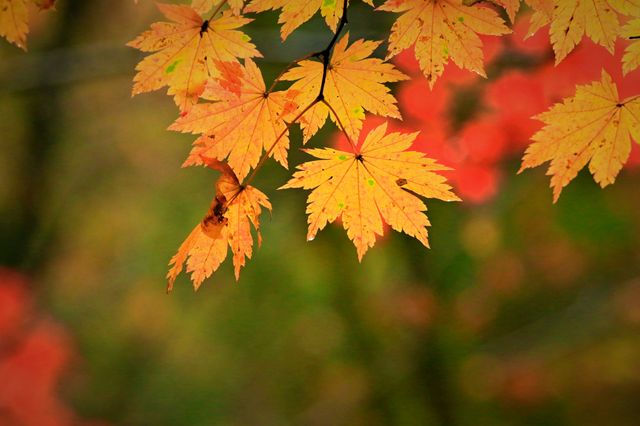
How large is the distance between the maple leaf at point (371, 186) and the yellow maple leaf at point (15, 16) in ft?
1.59

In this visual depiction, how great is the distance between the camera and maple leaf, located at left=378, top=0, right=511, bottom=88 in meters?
0.95

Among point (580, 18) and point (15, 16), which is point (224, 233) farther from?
point (580, 18)

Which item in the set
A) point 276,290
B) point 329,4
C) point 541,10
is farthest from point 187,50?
point 276,290

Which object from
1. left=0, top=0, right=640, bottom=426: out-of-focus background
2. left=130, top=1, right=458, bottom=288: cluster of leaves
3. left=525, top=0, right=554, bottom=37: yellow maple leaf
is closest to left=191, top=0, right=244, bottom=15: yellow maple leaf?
left=130, top=1, right=458, bottom=288: cluster of leaves

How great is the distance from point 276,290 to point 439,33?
3183 millimetres

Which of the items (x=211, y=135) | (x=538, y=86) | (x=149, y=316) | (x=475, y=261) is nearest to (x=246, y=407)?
(x=149, y=316)

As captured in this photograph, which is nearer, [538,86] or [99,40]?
[538,86]

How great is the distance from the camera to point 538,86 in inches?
129

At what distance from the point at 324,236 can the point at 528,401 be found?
5.83 ft

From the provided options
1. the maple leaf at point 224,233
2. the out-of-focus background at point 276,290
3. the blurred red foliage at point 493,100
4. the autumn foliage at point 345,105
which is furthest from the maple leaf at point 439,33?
the out-of-focus background at point 276,290

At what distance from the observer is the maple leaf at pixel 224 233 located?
98cm

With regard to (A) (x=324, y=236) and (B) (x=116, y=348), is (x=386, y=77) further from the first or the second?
(B) (x=116, y=348)

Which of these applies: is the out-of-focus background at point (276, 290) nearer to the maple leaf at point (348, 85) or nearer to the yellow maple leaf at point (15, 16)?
the maple leaf at point (348, 85)

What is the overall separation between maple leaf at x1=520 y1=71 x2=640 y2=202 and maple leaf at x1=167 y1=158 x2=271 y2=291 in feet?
1.66
